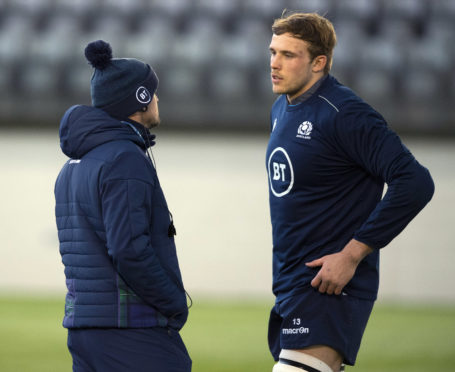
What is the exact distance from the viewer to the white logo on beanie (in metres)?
3.18

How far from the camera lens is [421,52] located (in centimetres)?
1309

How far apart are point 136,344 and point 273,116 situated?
1181 millimetres

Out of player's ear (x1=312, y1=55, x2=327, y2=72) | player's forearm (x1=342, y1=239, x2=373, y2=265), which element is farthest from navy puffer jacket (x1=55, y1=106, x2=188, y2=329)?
player's ear (x1=312, y1=55, x2=327, y2=72)

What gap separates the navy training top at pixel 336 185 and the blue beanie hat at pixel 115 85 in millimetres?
574

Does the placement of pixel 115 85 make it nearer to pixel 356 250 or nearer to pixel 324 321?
pixel 356 250

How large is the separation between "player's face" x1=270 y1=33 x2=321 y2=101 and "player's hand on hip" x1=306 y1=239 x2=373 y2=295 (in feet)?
2.15

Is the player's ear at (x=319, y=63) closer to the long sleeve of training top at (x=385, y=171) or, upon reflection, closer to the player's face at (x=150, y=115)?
the long sleeve of training top at (x=385, y=171)

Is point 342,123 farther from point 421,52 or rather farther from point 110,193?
point 421,52

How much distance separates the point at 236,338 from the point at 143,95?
16.9ft

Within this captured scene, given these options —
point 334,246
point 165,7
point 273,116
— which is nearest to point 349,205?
point 334,246

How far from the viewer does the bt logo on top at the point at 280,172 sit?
3.28m

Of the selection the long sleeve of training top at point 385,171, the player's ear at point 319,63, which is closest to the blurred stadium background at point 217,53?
the player's ear at point 319,63

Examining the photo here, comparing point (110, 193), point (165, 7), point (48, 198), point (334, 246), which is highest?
point (165, 7)

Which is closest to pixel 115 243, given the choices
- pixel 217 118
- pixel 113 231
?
pixel 113 231
